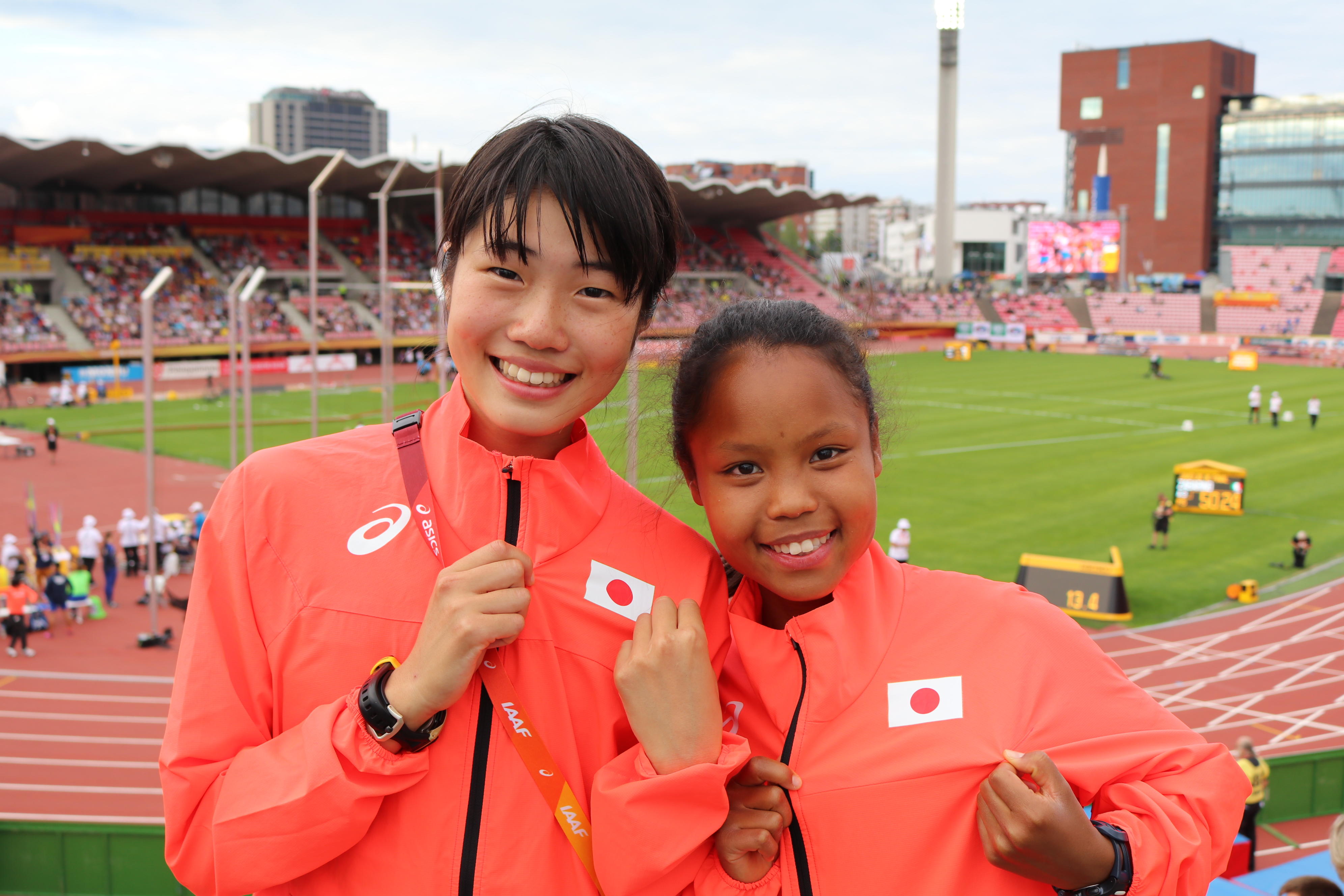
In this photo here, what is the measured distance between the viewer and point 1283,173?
302ft

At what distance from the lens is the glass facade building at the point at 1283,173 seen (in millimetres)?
89250

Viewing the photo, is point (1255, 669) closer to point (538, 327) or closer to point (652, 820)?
point (652, 820)

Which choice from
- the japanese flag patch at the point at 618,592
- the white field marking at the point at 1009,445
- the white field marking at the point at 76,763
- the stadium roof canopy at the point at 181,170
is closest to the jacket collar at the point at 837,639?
the japanese flag patch at the point at 618,592

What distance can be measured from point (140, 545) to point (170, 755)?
19.5m

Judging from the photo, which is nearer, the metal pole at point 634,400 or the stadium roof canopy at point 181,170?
the metal pole at point 634,400

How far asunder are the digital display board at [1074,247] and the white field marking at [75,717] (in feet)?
271

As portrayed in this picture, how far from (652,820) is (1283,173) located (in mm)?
106963

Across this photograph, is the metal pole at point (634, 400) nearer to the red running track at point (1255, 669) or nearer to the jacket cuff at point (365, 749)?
the jacket cuff at point (365, 749)

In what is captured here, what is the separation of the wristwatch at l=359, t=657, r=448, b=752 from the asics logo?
24 centimetres

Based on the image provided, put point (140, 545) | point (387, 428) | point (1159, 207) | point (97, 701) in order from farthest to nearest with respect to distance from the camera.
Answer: point (1159, 207) → point (140, 545) → point (97, 701) → point (387, 428)

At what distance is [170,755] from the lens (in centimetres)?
194

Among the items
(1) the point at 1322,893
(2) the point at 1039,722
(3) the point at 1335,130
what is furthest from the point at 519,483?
(3) the point at 1335,130

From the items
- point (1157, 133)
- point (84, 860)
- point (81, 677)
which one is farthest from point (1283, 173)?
point (84, 860)

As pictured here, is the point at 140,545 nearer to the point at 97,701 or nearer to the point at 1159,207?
the point at 97,701
